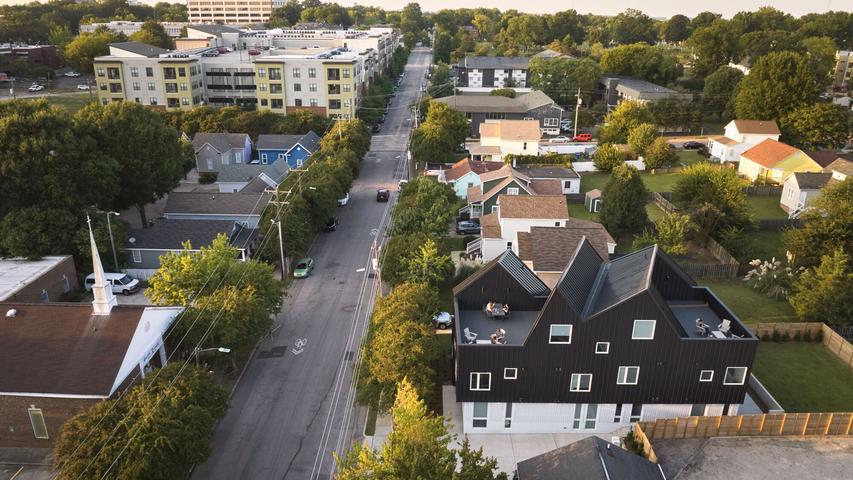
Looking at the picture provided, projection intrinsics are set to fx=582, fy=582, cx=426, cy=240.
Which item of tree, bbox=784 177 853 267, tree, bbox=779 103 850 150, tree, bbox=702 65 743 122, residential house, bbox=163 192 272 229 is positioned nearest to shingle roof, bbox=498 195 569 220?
tree, bbox=784 177 853 267

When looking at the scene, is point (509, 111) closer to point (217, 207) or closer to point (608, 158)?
point (608, 158)

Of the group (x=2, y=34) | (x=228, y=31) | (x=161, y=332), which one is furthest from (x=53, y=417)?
(x=2, y=34)

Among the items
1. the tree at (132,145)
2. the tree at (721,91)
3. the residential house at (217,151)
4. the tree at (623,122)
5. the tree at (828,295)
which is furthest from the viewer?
the tree at (721,91)

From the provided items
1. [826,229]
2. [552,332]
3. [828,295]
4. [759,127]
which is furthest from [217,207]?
[759,127]

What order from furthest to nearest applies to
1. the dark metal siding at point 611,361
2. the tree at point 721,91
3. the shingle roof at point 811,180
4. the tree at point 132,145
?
the tree at point 721,91, the shingle roof at point 811,180, the tree at point 132,145, the dark metal siding at point 611,361

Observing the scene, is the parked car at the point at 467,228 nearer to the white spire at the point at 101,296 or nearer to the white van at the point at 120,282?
the white van at the point at 120,282

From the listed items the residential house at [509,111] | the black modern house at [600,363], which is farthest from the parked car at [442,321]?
the residential house at [509,111]

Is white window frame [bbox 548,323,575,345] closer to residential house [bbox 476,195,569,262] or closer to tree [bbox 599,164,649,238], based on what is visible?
residential house [bbox 476,195,569,262]
